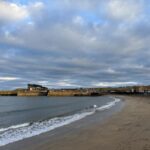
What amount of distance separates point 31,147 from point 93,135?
4.39 m

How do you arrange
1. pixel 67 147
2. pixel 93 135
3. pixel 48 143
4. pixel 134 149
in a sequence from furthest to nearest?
1. pixel 93 135
2. pixel 48 143
3. pixel 67 147
4. pixel 134 149

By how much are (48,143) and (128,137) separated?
3.97 meters

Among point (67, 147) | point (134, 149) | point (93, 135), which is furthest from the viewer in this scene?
point (93, 135)

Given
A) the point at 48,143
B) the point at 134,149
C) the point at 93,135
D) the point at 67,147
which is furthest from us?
the point at 93,135

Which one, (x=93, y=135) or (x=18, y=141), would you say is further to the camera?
(x=93, y=135)

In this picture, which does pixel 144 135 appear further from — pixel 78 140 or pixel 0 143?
pixel 0 143

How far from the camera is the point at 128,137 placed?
50.6 feet

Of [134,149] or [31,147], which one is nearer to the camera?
[134,149]

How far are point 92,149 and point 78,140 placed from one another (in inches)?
102

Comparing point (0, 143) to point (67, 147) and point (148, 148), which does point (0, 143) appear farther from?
point (148, 148)

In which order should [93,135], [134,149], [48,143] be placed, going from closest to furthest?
[134,149], [48,143], [93,135]

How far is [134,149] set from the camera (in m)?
12.2

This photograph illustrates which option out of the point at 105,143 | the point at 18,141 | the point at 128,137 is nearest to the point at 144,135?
the point at 128,137

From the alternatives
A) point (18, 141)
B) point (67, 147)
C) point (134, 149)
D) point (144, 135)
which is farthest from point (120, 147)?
point (18, 141)
